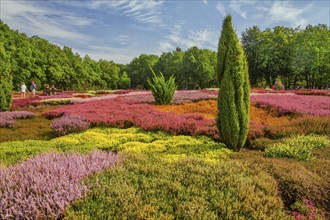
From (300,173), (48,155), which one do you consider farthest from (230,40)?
(48,155)

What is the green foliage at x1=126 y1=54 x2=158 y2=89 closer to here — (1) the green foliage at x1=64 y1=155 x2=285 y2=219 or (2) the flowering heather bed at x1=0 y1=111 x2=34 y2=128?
(2) the flowering heather bed at x1=0 y1=111 x2=34 y2=128

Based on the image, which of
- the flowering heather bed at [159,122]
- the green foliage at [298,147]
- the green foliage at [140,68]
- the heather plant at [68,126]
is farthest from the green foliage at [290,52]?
the heather plant at [68,126]

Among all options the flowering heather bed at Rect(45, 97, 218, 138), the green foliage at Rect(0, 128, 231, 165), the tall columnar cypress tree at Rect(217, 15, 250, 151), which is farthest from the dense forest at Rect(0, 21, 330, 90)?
the tall columnar cypress tree at Rect(217, 15, 250, 151)

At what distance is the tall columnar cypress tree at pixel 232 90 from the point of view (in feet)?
21.7

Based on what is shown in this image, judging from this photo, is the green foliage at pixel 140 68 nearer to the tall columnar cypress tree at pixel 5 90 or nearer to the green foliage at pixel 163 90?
the green foliage at pixel 163 90

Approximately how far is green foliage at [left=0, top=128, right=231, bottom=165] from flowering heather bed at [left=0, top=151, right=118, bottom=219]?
1301mm

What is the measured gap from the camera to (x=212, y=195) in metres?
3.58

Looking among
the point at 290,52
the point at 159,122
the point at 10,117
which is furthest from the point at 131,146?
the point at 290,52

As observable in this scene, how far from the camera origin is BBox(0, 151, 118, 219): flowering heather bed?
311cm

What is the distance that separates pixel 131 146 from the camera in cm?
710

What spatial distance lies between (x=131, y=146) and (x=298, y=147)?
434 cm

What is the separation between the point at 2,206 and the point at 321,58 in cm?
5265

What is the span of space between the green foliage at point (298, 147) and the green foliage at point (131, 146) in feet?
3.65

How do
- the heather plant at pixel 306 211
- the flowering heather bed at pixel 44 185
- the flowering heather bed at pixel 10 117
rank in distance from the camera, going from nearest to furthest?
the flowering heather bed at pixel 44 185, the heather plant at pixel 306 211, the flowering heather bed at pixel 10 117
